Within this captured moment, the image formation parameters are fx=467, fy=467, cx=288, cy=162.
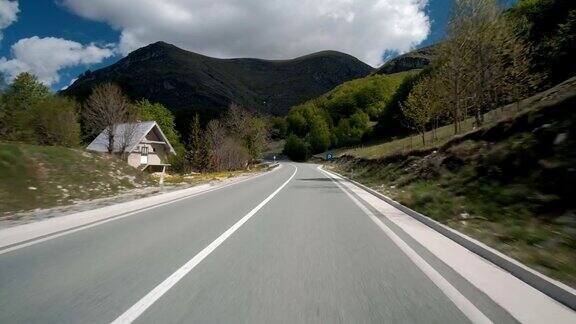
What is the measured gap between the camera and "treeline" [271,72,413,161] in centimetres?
13425

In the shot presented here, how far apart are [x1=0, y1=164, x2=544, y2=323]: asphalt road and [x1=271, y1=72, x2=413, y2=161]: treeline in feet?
366

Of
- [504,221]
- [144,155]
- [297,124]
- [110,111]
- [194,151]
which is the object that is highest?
[297,124]

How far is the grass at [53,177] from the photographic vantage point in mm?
18656

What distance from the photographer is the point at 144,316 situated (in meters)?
4.45

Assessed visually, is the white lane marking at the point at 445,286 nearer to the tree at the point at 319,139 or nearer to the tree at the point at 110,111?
the tree at the point at 110,111

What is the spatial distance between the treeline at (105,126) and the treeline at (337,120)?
51438mm

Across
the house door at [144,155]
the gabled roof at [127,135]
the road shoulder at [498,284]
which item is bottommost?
the road shoulder at [498,284]

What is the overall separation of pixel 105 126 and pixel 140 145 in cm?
793

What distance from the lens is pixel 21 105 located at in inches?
2638

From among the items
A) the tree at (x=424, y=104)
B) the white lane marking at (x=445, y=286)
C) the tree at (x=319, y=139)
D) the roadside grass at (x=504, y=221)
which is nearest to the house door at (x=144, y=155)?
the tree at (x=424, y=104)

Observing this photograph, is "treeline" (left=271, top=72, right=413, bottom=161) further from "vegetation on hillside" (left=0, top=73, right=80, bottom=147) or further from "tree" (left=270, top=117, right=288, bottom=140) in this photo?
"vegetation on hillside" (left=0, top=73, right=80, bottom=147)

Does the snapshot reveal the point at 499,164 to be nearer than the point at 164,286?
No

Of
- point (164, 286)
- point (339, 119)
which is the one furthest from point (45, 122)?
point (339, 119)

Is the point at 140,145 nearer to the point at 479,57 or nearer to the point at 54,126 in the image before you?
the point at 54,126
